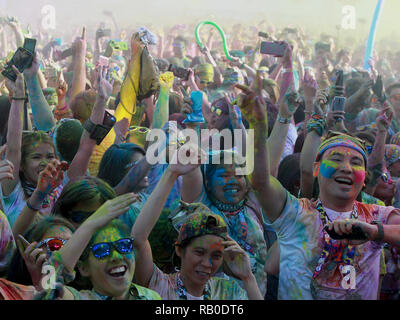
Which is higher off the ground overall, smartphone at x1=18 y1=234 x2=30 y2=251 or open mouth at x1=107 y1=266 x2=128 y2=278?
smartphone at x1=18 y1=234 x2=30 y2=251

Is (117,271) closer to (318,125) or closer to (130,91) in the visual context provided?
(318,125)

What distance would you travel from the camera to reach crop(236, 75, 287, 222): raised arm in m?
2.64

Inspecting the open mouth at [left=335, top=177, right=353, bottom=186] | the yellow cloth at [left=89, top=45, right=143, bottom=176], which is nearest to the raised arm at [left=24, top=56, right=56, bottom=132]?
the yellow cloth at [left=89, top=45, right=143, bottom=176]

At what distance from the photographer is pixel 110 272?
235 cm

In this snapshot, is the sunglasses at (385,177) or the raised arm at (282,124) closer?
the raised arm at (282,124)

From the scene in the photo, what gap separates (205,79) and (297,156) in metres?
2.94

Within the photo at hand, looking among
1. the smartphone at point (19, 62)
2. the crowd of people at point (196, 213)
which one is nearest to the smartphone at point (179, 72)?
the crowd of people at point (196, 213)

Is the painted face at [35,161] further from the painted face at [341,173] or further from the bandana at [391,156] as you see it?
the bandana at [391,156]

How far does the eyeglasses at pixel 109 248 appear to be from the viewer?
7.71ft

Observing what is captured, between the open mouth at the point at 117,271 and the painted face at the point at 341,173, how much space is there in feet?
3.74

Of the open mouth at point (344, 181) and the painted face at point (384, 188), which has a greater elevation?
the open mouth at point (344, 181)

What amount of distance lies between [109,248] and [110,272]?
0.10m

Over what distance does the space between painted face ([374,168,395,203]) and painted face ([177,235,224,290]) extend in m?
1.53

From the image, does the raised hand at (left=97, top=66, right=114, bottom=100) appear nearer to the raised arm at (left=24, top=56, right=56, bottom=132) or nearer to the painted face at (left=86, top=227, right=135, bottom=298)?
the raised arm at (left=24, top=56, right=56, bottom=132)
